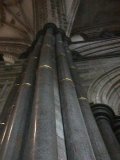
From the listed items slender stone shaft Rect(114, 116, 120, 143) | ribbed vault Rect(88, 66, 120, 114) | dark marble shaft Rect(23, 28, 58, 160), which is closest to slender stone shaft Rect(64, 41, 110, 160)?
dark marble shaft Rect(23, 28, 58, 160)

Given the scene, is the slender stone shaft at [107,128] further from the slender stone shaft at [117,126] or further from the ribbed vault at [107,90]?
the ribbed vault at [107,90]

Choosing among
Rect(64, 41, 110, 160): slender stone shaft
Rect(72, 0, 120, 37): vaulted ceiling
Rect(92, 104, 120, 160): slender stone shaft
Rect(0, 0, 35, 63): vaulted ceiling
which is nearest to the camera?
Rect(64, 41, 110, 160): slender stone shaft

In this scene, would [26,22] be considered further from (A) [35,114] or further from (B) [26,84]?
(A) [35,114]

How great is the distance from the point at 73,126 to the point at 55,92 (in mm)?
868

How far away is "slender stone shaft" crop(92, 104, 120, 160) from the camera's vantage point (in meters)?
2.73

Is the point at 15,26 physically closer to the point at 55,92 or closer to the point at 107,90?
the point at 107,90

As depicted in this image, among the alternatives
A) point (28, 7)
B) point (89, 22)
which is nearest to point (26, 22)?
point (28, 7)

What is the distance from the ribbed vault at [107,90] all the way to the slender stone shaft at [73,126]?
2.28ft

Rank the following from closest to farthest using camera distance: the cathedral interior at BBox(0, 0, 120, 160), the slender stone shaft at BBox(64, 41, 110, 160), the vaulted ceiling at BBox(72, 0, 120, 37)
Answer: the cathedral interior at BBox(0, 0, 120, 160), the slender stone shaft at BBox(64, 41, 110, 160), the vaulted ceiling at BBox(72, 0, 120, 37)

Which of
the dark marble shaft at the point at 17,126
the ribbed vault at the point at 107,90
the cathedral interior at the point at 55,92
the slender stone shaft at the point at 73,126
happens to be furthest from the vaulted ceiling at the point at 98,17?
the dark marble shaft at the point at 17,126

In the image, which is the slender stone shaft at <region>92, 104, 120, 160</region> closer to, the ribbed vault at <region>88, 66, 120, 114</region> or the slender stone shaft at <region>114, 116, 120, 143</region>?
the slender stone shaft at <region>114, 116, 120, 143</region>

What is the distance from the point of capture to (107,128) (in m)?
3.23

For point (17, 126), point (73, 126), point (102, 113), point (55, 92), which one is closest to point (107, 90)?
point (102, 113)

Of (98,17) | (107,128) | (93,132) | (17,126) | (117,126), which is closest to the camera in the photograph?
(17,126)
